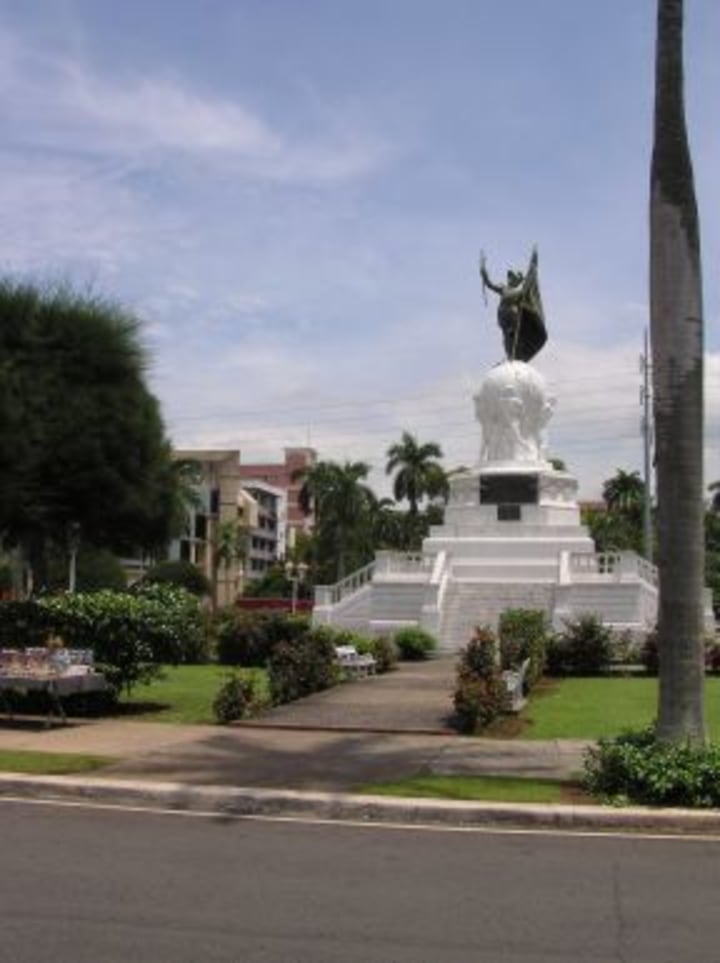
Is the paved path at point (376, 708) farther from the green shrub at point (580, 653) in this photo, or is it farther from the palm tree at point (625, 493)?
the palm tree at point (625, 493)

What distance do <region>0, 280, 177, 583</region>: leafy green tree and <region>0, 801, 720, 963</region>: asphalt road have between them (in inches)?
443

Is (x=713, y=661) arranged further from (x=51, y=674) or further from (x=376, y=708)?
(x=51, y=674)

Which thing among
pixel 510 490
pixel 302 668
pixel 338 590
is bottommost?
pixel 302 668

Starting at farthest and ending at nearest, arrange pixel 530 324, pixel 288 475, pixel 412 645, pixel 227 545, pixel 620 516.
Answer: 1. pixel 288 475
2. pixel 227 545
3. pixel 620 516
4. pixel 530 324
5. pixel 412 645

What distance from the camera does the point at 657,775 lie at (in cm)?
1113

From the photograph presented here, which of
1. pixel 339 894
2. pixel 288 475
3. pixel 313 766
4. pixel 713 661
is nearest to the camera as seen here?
pixel 339 894

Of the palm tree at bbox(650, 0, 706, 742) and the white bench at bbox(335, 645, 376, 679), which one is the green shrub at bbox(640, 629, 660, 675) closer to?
the white bench at bbox(335, 645, 376, 679)

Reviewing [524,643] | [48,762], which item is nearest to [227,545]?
[524,643]

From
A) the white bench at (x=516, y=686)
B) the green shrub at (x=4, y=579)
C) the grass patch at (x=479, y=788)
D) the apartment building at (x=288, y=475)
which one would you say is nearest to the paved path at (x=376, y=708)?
the white bench at (x=516, y=686)

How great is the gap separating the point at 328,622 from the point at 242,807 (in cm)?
3249

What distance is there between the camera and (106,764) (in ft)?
44.7

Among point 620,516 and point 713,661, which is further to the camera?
point 620,516

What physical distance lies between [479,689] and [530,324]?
38.7m

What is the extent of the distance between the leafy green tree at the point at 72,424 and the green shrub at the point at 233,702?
198 inches
